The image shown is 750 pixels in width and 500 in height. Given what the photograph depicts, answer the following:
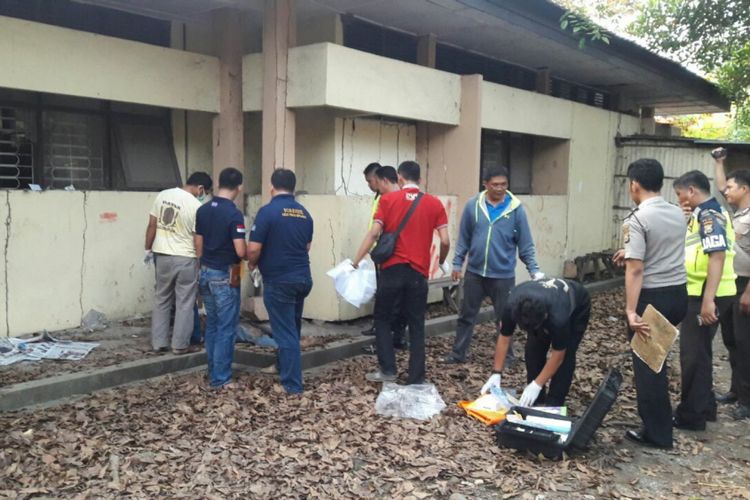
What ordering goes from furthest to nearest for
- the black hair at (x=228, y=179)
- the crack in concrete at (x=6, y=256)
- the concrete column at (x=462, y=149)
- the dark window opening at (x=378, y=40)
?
the concrete column at (x=462, y=149)
the dark window opening at (x=378, y=40)
the crack in concrete at (x=6, y=256)
the black hair at (x=228, y=179)

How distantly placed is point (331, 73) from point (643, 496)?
5.11 metres

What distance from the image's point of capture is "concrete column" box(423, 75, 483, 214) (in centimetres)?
896

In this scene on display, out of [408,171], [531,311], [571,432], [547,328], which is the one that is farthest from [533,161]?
[571,432]

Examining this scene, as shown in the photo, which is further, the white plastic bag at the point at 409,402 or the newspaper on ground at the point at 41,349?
the newspaper on ground at the point at 41,349

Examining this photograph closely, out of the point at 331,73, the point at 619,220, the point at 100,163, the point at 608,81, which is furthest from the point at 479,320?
the point at 608,81

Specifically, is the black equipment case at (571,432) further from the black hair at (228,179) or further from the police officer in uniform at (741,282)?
the black hair at (228,179)

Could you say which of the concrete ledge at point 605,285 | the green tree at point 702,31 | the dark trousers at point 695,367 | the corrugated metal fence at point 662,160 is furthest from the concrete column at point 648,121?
the dark trousers at point 695,367

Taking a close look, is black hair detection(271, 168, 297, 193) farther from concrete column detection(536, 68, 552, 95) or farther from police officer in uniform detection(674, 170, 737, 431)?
concrete column detection(536, 68, 552, 95)

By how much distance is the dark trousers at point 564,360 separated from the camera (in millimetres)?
4793

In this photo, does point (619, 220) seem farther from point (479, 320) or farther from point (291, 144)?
point (291, 144)

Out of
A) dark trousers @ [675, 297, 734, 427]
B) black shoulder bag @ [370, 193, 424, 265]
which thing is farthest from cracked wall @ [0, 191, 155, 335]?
dark trousers @ [675, 297, 734, 427]

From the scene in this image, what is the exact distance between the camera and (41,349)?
6.15 meters

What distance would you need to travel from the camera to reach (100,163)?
7.30m

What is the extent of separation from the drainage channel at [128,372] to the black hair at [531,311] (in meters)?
2.68
